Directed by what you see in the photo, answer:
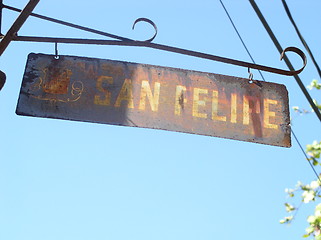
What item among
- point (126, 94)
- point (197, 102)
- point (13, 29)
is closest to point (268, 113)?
point (197, 102)

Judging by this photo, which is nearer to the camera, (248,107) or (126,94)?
(126,94)

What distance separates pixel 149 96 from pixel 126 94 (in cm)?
14

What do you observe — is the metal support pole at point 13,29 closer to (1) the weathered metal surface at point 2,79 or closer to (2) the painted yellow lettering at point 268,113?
(1) the weathered metal surface at point 2,79

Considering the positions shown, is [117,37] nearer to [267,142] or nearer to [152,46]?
[152,46]

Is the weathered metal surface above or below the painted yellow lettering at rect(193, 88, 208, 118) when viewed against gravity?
below

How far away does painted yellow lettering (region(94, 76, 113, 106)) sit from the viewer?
9.11 ft

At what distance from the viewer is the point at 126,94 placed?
2822mm

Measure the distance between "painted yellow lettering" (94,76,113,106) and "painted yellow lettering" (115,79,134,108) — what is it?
65 mm

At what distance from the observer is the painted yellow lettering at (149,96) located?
2789 millimetres

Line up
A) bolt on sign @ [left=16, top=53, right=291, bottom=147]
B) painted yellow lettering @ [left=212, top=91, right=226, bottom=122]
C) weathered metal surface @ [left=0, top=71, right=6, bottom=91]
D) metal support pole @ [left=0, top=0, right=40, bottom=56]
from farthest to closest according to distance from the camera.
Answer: painted yellow lettering @ [left=212, top=91, right=226, bottom=122] < bolt on sign @ [left=16, top=53, right=291, bottom=147] < weathered metal surface @ [left=0, top=71, right=6, bottom=91] < metal support pole @ [left=0, top=0, right=40, bottom=56]

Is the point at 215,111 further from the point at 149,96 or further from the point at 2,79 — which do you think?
the point at 2,79

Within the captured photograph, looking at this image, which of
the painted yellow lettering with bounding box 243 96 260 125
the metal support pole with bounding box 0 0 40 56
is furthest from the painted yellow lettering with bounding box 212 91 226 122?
the metal support pole with bounding box 0 0 40 56

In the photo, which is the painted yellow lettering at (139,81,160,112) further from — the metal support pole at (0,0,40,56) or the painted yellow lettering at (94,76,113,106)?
the metal support pole at (0,0,40,56)

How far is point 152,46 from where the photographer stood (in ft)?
9.34
